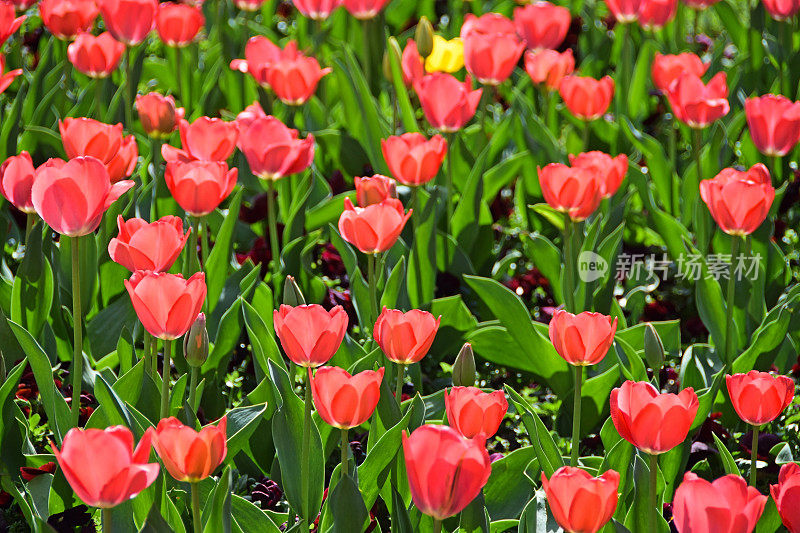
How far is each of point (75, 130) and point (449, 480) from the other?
4.03 ft

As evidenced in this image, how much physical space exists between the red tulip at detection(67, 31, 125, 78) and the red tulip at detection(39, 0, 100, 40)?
0.77 feet

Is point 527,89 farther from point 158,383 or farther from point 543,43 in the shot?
point 158,383

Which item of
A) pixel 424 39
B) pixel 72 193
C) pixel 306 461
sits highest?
pixel 72 193

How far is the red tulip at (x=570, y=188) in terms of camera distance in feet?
6.91

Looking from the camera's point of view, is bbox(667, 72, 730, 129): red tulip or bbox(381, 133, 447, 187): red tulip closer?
bbox(381, 133, 447, 187): red tulip

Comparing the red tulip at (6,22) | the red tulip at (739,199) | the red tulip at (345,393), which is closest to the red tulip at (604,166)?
the red tulip at (739,199)

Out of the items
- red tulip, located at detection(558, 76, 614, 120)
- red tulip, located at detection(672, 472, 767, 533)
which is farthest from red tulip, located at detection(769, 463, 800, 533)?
red tulip, located at detection(558, 76, 614, 120)

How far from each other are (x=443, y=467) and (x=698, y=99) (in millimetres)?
1711

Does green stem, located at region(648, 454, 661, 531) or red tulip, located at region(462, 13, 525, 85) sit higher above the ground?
red tulip, located at region(462, 13, 525, 85)

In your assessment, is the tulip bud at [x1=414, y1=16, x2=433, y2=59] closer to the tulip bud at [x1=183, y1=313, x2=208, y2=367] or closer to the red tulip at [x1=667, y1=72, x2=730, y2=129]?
the red tulip at [x1=667, y1=72, x2=730, y2=129]

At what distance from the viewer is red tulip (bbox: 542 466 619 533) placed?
1.24 metres

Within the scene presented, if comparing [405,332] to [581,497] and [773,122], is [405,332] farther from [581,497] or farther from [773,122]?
[773,122]

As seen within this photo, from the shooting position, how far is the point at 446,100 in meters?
2.52

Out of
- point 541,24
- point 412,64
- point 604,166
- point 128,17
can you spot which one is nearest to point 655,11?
point 541,24
